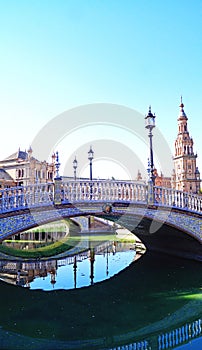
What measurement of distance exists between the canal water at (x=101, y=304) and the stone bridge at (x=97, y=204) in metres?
1.91

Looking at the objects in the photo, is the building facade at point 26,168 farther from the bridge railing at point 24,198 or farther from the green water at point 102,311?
the green water at point 102,311

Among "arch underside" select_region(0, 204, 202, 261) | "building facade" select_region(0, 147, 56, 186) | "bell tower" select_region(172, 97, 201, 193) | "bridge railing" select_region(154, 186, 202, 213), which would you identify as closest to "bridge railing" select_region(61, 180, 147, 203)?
"arch underside" select_region(0, 204, 202, 261)

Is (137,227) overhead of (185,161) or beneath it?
beneath

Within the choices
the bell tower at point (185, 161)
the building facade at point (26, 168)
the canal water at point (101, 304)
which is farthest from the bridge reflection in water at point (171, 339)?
the bell tower at point (185, 161)

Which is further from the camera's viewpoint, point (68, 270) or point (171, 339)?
point (68, 270)

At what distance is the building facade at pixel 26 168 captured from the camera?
3975 centimetres

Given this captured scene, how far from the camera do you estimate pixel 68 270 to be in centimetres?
1141

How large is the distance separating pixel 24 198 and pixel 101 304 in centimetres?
362

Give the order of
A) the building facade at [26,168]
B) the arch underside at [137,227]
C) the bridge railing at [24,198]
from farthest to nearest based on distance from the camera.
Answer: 1. the building facade at [26,168]
2. the arch underside at [137,227]
3. the bridge railing at [24,198]

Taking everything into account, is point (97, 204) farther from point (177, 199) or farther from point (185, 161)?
point (185, 161)

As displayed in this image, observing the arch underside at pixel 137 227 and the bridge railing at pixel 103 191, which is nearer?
the arch underside at pixel 137 227

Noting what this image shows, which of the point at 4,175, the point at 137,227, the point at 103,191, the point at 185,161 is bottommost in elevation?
the point at 137,227

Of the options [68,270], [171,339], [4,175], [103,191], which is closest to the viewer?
[171,339]

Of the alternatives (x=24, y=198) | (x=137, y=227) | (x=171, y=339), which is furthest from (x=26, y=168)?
(x=171, y=339)
